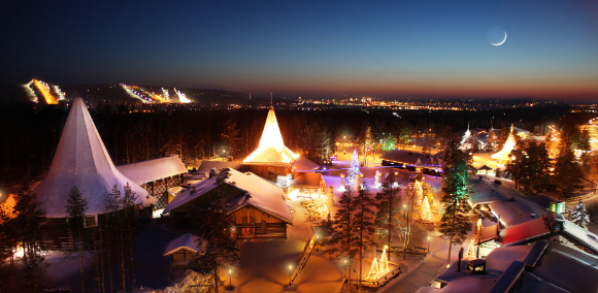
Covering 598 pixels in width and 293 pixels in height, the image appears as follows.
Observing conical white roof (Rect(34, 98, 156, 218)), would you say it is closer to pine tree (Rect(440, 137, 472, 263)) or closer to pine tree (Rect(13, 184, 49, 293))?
pine tree (Rect(13, 184, 49, 293))

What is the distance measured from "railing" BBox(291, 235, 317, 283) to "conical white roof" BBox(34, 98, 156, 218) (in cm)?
1142

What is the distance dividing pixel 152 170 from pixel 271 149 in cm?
1207

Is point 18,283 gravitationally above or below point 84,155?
below

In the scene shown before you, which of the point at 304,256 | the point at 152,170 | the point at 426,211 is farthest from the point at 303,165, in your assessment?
the point at 304,256

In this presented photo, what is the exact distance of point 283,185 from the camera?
1275 inches

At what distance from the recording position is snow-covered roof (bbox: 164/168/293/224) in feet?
67.3

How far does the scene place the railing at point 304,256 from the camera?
1617 cm

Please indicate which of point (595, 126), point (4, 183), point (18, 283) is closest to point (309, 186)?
point (18, 283)

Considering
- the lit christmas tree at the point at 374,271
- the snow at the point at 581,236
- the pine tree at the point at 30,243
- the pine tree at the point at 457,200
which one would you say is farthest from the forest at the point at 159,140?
the snow at the point at 581,236

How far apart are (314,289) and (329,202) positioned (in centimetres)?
1329

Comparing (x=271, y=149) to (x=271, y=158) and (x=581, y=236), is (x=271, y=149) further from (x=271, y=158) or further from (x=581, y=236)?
(x=581, y=236)

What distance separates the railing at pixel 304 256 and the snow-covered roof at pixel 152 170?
52.3ft

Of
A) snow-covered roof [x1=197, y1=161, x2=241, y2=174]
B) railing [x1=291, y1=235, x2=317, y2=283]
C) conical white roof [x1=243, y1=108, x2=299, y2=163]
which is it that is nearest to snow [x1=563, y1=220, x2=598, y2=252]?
railing [x1=291, y1=235, x2=317, y2=283]

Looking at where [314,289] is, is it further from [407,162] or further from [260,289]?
[407,162]
